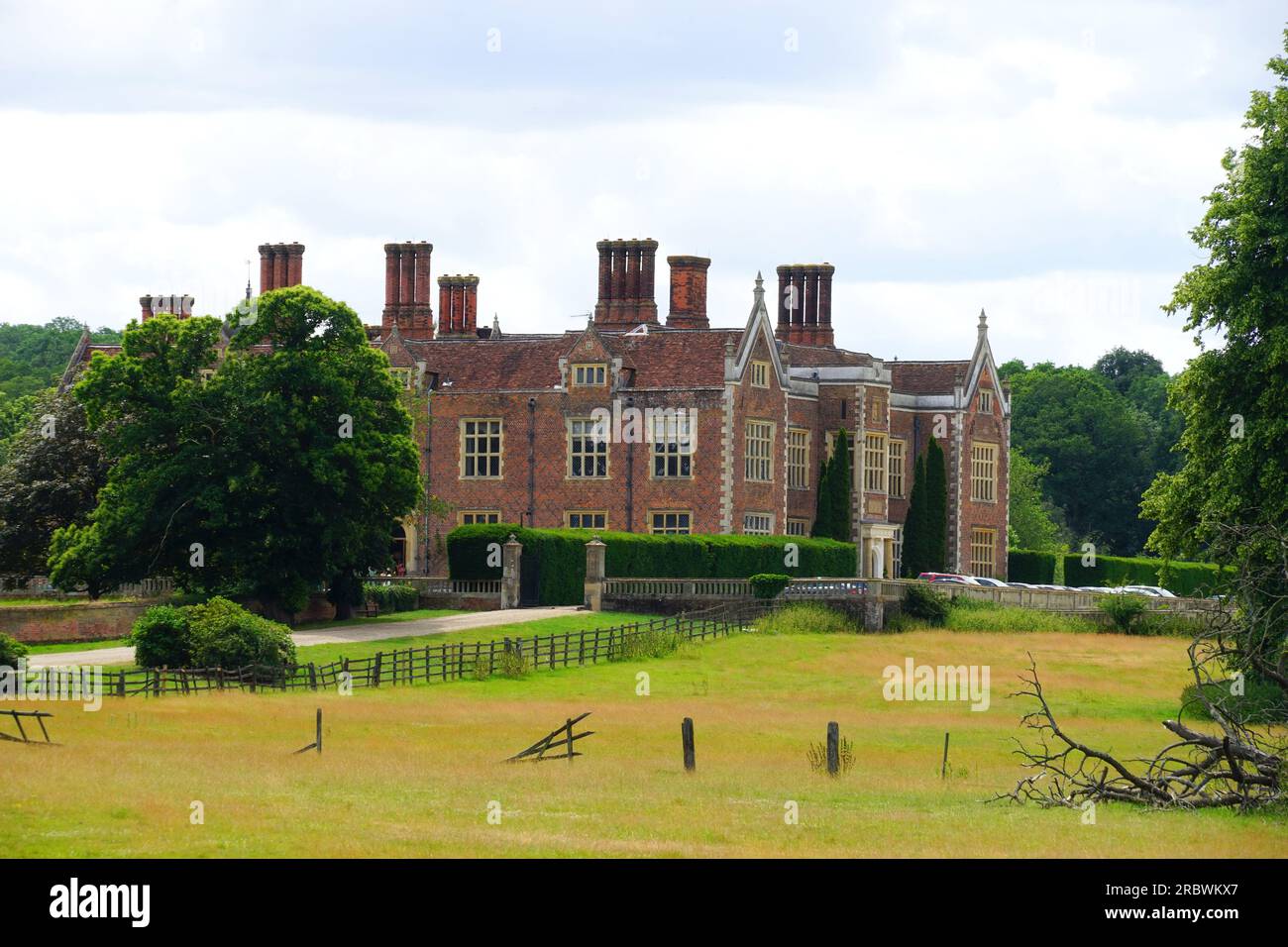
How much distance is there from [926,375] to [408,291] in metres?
20.5

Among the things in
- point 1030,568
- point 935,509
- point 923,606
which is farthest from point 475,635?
point 1030,568

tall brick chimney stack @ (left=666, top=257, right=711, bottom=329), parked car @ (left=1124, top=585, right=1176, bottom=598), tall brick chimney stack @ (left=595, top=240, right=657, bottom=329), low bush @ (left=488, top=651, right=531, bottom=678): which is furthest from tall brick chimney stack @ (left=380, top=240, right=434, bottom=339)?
low bush @ (left=488, top=651, right=531, bottom=678)

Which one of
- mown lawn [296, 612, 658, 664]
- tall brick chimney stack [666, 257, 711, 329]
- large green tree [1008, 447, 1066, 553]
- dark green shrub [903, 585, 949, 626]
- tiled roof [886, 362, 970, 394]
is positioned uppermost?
tall brick chimney stack [666, 257, 711, 329]

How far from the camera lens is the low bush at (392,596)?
66625 mm

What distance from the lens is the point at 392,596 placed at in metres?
66.8

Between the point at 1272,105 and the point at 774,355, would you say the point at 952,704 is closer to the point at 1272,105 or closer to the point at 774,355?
the point at 1272,105

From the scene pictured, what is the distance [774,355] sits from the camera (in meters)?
72.8

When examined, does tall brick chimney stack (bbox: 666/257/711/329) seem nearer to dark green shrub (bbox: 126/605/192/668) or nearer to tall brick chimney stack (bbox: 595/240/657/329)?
tall brick chimney stack (bbox: 595/240/657/329)

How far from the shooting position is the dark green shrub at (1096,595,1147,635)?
218ft

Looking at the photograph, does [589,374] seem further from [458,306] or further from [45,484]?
[45,484]

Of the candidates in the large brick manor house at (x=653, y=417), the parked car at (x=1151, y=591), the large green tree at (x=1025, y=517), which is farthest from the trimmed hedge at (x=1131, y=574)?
the parked car at (x=1151, y=591)

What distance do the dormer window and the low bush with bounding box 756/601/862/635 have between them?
1162 centimetres
